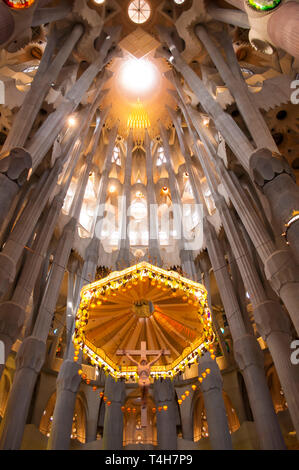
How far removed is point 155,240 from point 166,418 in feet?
29.5

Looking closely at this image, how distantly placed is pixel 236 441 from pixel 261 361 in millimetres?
4759

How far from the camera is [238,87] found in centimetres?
1214

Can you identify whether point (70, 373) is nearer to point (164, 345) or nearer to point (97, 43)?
point (164, 345)

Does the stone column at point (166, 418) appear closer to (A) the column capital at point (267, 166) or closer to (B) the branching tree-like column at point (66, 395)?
(B) the branching tree-like column at point (66, 395)

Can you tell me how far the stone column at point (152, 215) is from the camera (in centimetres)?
1886

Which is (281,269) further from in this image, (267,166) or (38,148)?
(38,148)

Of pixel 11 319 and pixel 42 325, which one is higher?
pixel 42 325

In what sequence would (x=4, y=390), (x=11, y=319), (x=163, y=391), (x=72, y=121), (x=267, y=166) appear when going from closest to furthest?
(x=267, y=166)
(x=11, y=319)
(x=163, y=391)
(x=4, y=390)
(x=72, y=121)

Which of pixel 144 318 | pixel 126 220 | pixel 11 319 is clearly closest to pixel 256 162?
pixel 144 318

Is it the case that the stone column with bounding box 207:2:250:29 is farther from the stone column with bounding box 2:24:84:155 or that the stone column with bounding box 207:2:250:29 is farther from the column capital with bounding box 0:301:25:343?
the column capital with bounding box 0:301:25:343

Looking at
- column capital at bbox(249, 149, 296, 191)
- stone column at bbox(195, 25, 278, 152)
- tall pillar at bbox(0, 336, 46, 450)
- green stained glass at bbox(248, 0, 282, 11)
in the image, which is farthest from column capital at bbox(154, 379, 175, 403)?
green stained glass at bbox(248, 0, 282, 11)

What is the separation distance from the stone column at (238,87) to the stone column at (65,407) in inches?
429

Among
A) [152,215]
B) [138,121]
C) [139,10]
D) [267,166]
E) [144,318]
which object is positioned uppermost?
[138,121]

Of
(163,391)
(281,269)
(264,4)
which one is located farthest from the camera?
(163,391)
